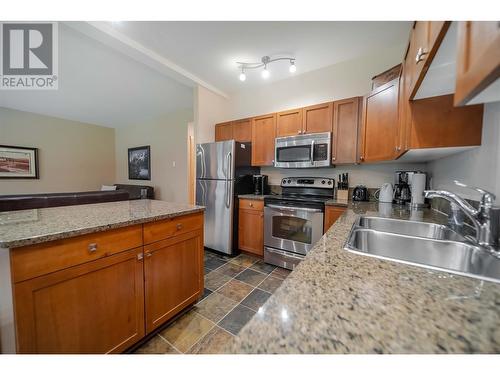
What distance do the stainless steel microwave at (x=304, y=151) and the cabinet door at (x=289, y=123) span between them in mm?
93

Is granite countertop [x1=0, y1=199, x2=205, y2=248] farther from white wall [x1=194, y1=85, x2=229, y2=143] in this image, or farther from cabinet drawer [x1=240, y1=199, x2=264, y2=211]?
white wall [x1=194, y1=85, x2=229, y2=143]

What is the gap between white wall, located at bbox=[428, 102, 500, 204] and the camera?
936 mm

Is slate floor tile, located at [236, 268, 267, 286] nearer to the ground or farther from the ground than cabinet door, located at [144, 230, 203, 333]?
nearer to the ground

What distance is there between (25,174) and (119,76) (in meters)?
3.77

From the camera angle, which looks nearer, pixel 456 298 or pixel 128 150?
pixel 456 298

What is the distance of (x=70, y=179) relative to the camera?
16.5ft

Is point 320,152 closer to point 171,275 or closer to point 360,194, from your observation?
point 360,194

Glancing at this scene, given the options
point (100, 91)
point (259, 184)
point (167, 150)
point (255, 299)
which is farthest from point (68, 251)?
point (167, 150)

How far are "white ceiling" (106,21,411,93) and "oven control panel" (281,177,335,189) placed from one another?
1.50 m

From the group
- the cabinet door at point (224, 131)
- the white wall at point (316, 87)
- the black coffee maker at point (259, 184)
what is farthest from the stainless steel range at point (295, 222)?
the cabinet door at point (224, 131)

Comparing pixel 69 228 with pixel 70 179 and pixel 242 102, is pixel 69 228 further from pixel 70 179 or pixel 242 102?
pixel 70 179

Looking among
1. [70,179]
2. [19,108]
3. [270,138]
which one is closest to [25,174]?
[70,179]

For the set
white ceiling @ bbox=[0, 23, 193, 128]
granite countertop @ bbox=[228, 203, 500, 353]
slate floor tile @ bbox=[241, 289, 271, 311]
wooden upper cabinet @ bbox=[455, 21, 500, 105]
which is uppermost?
white ceiling @ bbox=[0, 23, 193, 128]

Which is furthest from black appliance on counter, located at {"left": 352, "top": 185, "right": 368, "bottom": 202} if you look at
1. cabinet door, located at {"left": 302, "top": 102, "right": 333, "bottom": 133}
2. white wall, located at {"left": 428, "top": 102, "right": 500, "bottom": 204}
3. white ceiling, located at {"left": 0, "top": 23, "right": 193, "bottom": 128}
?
white ceiling, located at {"left": 0, "top": 23, "right": 193, "bottom": 128}
